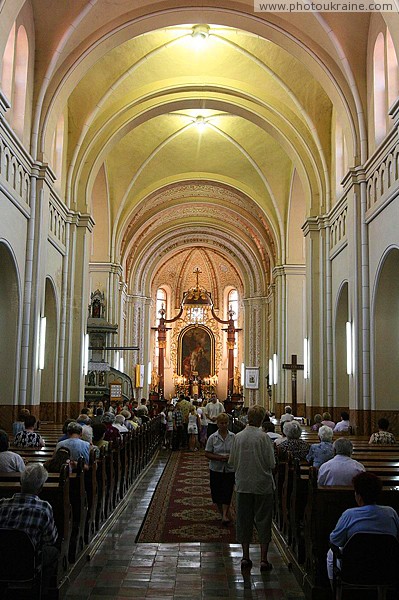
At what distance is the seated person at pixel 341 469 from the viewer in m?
5.98

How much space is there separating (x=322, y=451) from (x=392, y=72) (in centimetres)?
792

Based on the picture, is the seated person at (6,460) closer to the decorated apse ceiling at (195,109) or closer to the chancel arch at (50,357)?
the decorated apse ceiling at (195,109)

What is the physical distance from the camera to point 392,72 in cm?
1220

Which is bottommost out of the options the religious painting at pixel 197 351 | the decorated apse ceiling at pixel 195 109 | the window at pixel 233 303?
the religious painting at pixel 197 351

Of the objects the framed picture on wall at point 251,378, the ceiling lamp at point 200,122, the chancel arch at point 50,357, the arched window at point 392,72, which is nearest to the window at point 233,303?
the framed picture on wall at point 251,378

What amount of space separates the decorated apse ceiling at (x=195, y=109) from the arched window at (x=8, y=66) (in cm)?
117

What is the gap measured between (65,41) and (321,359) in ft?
31.8

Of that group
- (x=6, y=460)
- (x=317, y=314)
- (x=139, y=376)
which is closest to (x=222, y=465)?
(x=6, y=460)

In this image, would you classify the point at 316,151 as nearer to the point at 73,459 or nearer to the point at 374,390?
the point at 374,390

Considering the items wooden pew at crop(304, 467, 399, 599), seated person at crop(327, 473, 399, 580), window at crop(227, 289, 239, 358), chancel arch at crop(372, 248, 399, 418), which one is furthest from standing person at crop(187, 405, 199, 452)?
window at crop(227, 289, 239, 358)

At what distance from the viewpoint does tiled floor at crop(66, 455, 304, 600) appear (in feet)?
18.4

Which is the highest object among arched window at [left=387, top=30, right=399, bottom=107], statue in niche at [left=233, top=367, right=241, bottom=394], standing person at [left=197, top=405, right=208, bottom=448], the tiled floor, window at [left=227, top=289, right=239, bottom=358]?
arched window at [left=387, top=30, right=399, bottom=107]

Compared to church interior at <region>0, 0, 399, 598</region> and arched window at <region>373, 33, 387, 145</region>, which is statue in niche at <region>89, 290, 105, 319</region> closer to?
church interior at <region>0, 0, 399, 598</region>

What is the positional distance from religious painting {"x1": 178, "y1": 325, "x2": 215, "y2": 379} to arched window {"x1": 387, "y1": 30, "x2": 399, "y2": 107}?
29438mm
